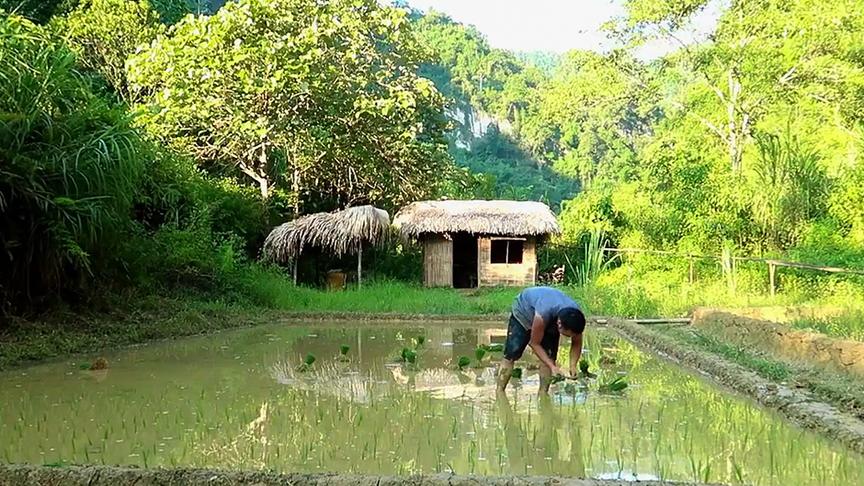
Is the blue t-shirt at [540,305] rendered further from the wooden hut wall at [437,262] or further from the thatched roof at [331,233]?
the wooden hut wall at [437,262]

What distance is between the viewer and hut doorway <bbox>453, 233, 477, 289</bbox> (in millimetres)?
20609

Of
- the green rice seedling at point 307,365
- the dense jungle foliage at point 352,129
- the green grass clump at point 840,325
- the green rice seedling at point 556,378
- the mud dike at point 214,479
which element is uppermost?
the dense jungle foliage at point 352,129

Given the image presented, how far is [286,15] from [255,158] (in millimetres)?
3273

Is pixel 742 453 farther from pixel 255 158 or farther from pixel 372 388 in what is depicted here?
pixel 255 158

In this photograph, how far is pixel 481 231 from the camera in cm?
1803

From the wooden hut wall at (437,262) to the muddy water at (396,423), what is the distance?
398 inches

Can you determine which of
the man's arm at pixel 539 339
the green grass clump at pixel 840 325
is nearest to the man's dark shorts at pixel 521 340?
the man's arm at pixel 539 339

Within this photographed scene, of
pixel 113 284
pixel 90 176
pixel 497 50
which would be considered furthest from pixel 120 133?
pixel 497 50

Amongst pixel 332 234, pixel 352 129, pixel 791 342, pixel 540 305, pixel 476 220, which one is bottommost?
pixel 791 342

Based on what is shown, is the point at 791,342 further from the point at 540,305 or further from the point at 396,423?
the point at 396,423

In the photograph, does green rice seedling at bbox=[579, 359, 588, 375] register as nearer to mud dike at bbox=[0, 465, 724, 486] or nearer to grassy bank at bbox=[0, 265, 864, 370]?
grassy bank at bbox=[0, 265, 864, 370]

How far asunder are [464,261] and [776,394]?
15373 millimetres

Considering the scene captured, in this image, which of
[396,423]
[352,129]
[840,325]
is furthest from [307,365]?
[352,129]

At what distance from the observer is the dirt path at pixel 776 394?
4645mm
